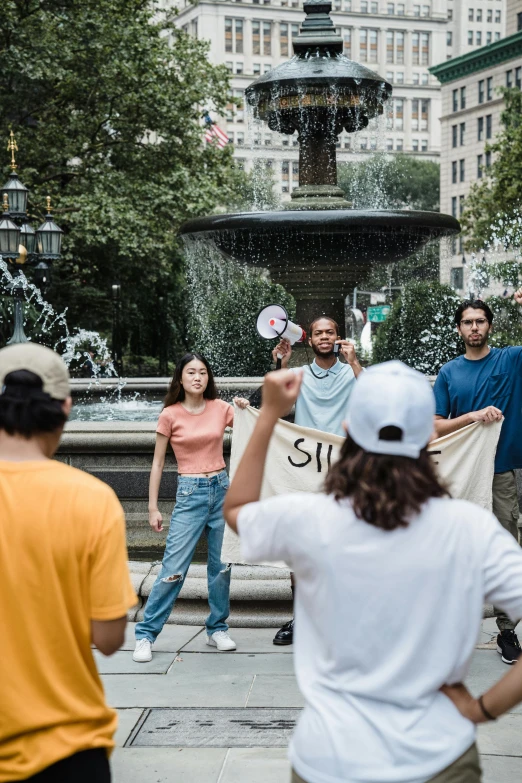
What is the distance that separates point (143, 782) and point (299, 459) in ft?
7.89

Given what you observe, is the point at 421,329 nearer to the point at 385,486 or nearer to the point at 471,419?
the point at 471,419

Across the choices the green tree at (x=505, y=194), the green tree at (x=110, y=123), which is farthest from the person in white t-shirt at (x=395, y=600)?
the green tree at (x=505, y=194)

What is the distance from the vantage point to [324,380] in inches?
241

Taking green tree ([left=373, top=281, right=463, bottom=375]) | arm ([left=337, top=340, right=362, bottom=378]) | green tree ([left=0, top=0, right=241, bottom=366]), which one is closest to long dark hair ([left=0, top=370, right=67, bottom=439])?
arm ([left=337, top=340, right=362, bottom=378])

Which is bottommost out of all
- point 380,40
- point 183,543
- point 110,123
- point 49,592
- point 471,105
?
point 183,543

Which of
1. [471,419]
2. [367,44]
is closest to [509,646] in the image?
[471,419]

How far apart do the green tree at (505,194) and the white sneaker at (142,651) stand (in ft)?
98.0

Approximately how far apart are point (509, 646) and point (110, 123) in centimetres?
2600

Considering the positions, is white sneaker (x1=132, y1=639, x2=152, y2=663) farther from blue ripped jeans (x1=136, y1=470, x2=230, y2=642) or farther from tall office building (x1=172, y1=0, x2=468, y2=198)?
tall office building (x1=172, y1=0, x2=468, y2=198)

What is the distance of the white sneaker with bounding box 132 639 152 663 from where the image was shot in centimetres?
611

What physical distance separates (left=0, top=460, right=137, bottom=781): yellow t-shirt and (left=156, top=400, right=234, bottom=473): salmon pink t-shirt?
3701mm

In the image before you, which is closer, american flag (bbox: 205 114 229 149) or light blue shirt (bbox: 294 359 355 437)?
light blue shirt (bbox: 294 359 355 437)

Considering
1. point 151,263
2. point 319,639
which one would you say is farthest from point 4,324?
point 319,639

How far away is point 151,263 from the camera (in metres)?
31.2
